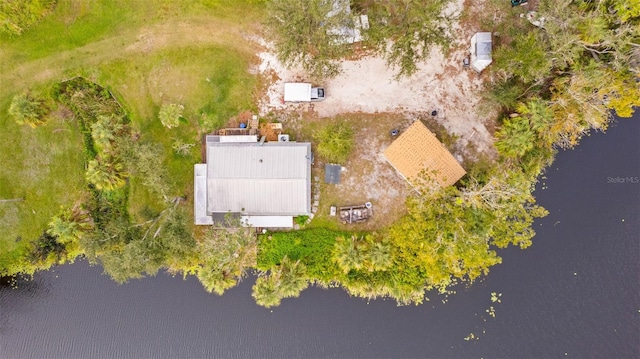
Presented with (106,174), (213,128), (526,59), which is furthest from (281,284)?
(526,59)

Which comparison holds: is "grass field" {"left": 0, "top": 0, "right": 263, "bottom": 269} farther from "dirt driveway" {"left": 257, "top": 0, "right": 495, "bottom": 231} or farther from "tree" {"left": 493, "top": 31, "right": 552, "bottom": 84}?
"tree" {"left": 493, "top": 31, "right": 552, "bottom": 84}

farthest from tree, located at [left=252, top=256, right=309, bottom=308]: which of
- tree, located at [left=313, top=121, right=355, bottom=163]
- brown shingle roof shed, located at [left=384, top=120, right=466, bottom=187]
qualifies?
brown shingle roof shed, located at [left=384, top=120, right=466, bottom=187]

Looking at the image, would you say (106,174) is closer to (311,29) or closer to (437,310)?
(311,29)

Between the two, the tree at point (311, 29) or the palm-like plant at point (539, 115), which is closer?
the tree at point (311, 29)

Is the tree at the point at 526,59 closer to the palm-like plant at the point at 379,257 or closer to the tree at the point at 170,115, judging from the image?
the palm-like plant at the point at 379,257

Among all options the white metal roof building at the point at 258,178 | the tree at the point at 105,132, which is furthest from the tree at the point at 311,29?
the tree at the point at 105,132

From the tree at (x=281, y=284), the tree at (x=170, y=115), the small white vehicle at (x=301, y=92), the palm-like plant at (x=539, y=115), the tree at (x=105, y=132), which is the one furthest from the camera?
the small white vehicle at (x=301, y=92)

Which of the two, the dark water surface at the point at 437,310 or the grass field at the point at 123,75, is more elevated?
the grass field at the point at 123,75
